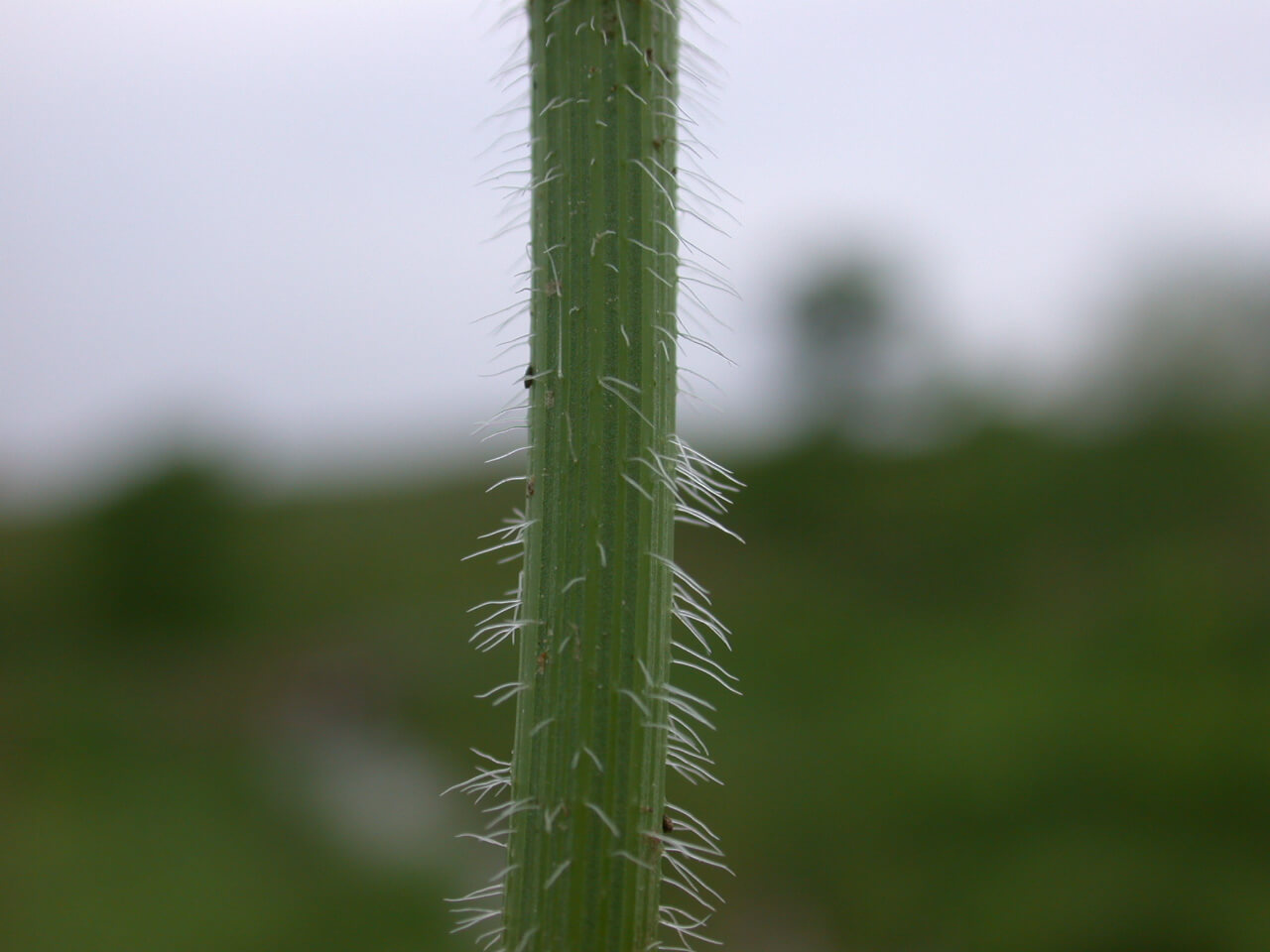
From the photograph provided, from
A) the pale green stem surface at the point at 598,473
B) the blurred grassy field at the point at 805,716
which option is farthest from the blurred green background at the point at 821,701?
the pale green stem surface at the point at 598,473

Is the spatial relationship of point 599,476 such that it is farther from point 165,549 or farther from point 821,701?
point 165,549

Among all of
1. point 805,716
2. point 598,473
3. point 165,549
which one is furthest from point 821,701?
point 598,473

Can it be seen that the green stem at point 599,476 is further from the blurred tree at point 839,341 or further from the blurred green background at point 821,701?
the blurred tree at point 839,341

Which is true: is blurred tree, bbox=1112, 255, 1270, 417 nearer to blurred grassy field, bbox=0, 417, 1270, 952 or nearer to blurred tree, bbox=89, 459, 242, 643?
blurred grassy field, bbox=0, 417, 1270, 952

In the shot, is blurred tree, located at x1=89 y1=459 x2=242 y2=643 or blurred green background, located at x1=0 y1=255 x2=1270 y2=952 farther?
blurred tree, located at x1=89 y1=459 x2=242 y2=643

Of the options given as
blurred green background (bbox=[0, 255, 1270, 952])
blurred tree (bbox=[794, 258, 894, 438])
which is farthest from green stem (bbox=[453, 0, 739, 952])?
blurred tree (bbox=[794, 258, 894, 438])

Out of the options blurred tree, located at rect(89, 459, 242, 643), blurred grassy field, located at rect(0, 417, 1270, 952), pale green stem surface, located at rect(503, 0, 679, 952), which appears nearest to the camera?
pale green stem surface, located at rect(503, 0, 679, 952)

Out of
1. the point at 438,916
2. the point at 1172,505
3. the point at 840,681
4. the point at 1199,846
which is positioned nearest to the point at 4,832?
the point at 438,916
